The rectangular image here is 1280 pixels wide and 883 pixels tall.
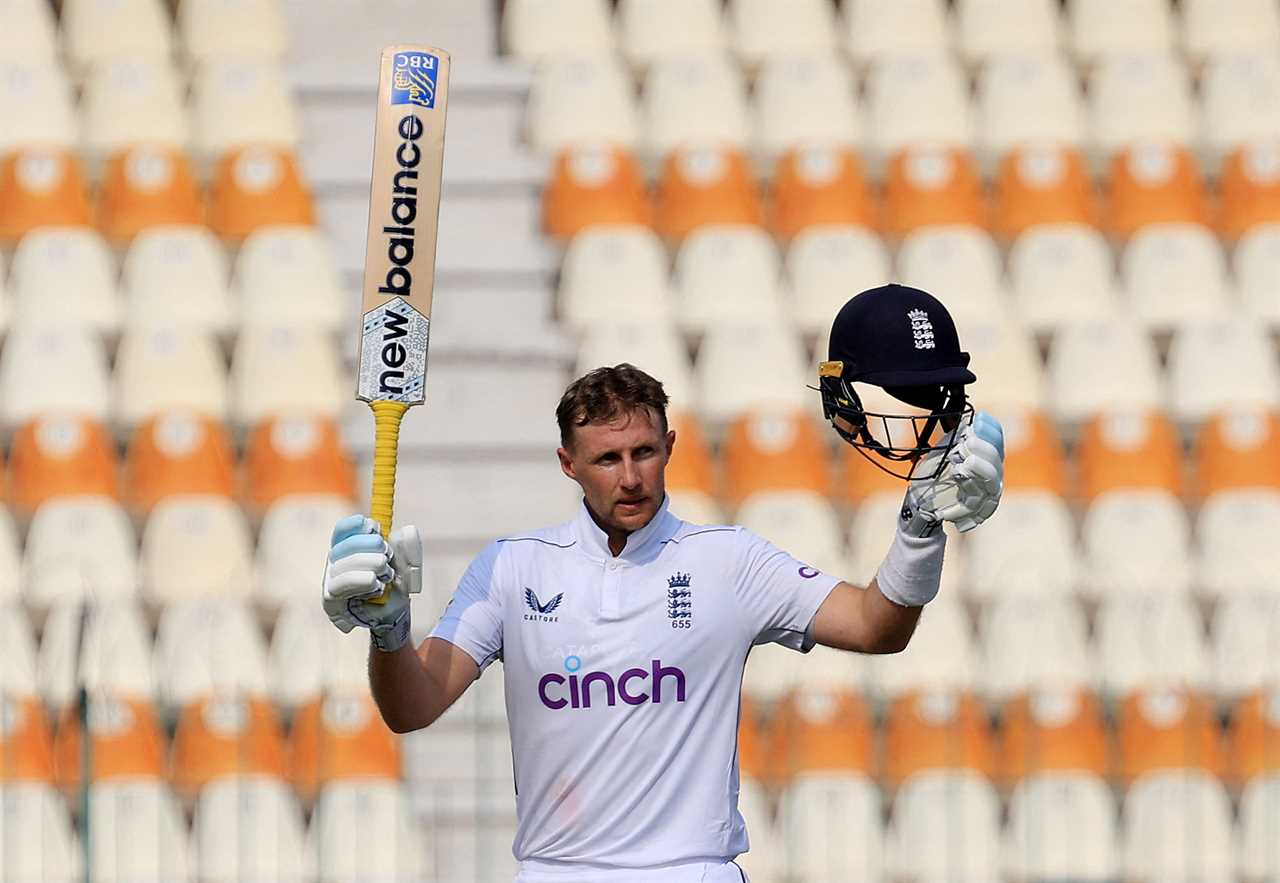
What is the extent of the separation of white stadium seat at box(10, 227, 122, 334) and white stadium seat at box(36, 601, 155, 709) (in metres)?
1.55

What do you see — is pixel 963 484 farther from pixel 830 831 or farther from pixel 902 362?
pixel 830 831

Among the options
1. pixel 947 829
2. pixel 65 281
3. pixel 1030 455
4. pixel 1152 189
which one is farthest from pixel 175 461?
pixel 1152 189

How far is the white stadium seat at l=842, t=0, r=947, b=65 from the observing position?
852cm

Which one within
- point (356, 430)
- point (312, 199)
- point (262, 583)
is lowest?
point (262, 583)

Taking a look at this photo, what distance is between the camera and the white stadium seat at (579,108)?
798 centimetres

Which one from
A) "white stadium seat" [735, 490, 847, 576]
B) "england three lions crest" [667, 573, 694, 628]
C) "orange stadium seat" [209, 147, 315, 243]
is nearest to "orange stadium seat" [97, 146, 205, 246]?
"orange stadium seat" [209, 147, 315, 243]

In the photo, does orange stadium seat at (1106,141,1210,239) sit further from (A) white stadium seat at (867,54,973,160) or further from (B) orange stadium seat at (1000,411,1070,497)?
(B) orange stadium seat at (1000,411,1070,497)

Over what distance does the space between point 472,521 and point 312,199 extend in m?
1.65

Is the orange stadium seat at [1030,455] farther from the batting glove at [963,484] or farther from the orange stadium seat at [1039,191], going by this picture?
the batting glove at [963,484]

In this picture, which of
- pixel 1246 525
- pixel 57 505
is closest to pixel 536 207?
pixel 57 505

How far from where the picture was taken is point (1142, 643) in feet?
20.4

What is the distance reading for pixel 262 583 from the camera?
6398 millimetres

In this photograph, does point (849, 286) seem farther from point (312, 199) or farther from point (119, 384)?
point (119, 384)

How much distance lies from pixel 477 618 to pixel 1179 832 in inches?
137
